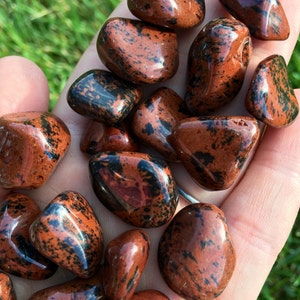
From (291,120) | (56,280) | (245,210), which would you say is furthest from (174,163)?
(56,280)

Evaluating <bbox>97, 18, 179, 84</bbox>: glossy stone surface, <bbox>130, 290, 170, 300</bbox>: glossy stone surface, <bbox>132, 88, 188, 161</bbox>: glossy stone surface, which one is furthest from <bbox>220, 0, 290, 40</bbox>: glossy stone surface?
<bbox>130, 290, 170, 300</bbox>: glossy stone surface

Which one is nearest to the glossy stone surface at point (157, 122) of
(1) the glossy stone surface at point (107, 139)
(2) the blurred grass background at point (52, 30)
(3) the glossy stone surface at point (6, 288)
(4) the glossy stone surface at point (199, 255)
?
(1) the glossy stone surface at point (107, 139)

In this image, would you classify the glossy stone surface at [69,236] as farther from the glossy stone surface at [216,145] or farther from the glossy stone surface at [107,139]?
the glossy stone surface at [216,145]

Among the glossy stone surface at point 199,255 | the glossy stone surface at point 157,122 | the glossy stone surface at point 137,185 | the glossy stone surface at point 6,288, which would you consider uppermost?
the glossy stone surface at point 157,122

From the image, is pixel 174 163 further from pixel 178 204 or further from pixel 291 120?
pixel 291 120

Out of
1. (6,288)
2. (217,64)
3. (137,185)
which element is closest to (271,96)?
(217,64)
